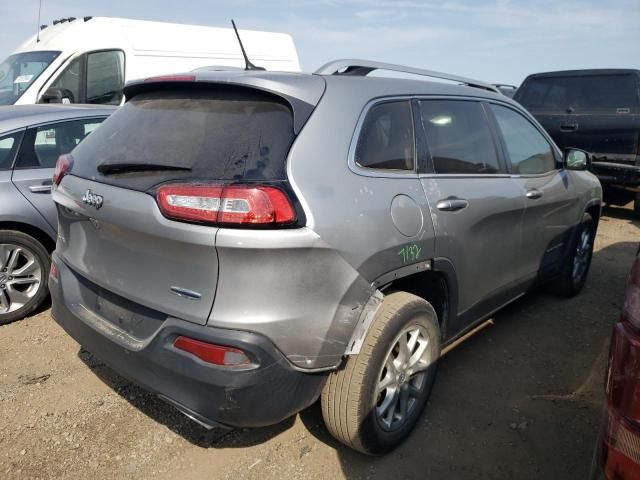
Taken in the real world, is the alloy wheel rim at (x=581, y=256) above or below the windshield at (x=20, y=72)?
below

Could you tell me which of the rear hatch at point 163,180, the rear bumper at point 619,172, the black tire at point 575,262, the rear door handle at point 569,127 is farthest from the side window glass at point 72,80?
the rear bumper at point 619,172

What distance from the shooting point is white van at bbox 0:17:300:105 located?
6.62 metres

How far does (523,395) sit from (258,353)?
1980mm

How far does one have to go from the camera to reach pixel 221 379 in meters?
1.88

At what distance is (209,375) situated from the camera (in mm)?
1891

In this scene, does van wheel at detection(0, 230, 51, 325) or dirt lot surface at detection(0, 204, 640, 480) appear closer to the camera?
dirt lot surface at detection(0, 204, 640, 480)

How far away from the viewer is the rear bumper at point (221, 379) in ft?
6.17

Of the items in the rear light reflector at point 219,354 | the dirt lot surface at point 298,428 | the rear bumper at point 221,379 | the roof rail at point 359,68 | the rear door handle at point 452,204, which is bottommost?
the dirt lot surface at point 298,428

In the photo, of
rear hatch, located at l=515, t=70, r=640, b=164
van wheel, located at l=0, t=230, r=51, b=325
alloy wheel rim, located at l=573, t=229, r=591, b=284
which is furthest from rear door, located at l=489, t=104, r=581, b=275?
rear hatch, located at l=515, t=70, r=640, b=164

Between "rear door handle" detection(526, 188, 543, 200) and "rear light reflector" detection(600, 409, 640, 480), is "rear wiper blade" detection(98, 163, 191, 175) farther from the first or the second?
"rear door handle" detection(526, 188, 543, 200)

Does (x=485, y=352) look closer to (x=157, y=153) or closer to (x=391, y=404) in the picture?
(x=391, y=404)

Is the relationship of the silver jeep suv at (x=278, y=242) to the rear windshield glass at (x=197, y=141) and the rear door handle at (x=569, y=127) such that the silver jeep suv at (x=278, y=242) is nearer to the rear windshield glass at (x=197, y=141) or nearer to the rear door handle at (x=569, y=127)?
the rear windshield glass at (x=197, y=141)

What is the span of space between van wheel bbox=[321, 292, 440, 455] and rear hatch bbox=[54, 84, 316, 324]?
74cm

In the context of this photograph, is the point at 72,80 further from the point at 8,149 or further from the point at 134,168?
the point at 134,168
